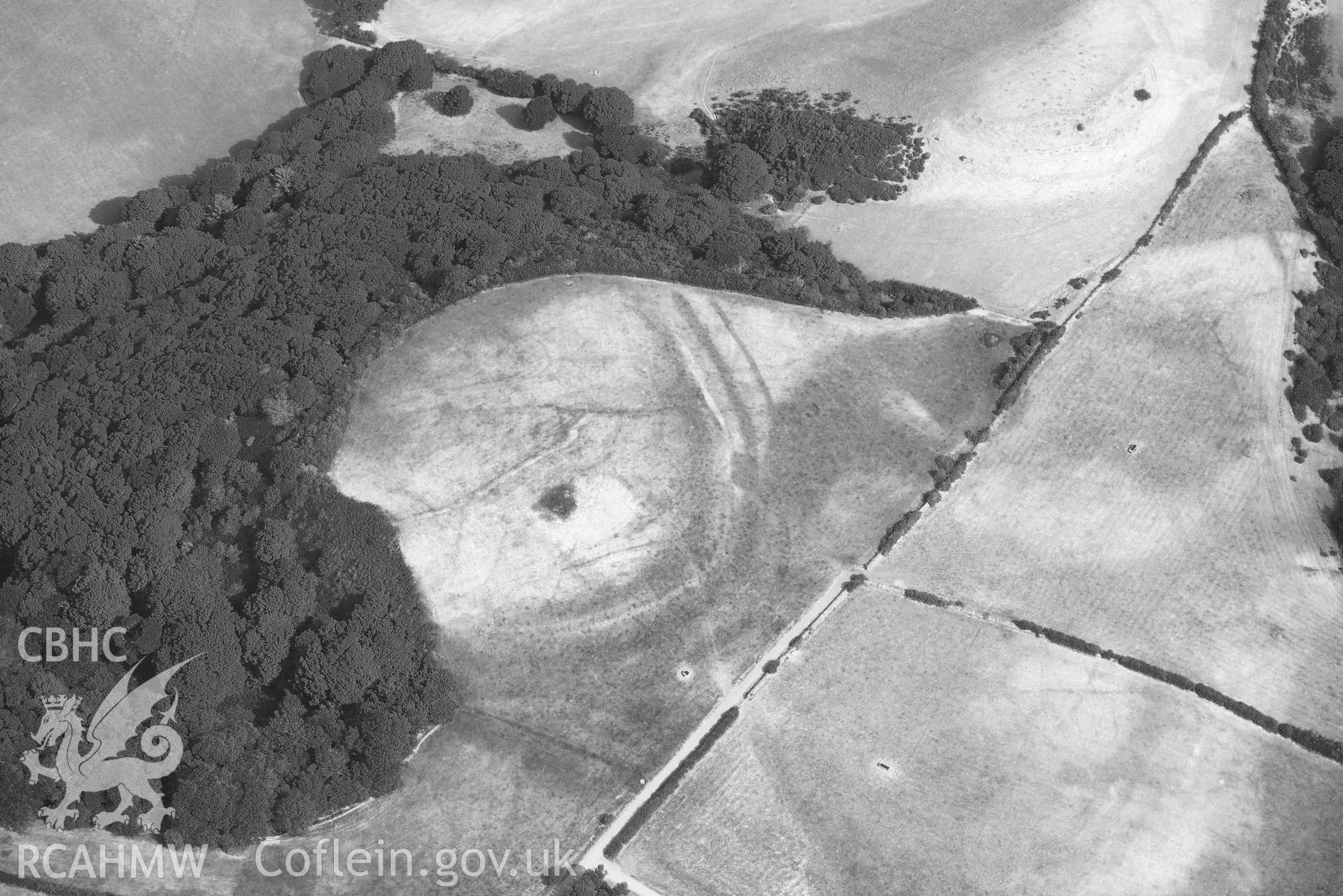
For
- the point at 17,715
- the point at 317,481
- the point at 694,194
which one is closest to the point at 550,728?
the point at 317,481

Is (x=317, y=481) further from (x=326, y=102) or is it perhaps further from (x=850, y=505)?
(x=326, y=102)

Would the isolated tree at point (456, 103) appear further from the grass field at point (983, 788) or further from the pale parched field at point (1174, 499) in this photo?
the grass field at point (983, 788)

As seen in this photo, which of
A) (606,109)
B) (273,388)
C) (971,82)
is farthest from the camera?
(971,82)

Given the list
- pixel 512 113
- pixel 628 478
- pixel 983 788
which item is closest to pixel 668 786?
pixel 983 788

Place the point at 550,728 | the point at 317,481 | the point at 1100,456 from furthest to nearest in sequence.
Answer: the point at 1100,456 → the point at 317,481 → the point at 550,728

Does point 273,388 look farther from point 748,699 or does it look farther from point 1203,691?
point 1203,691
